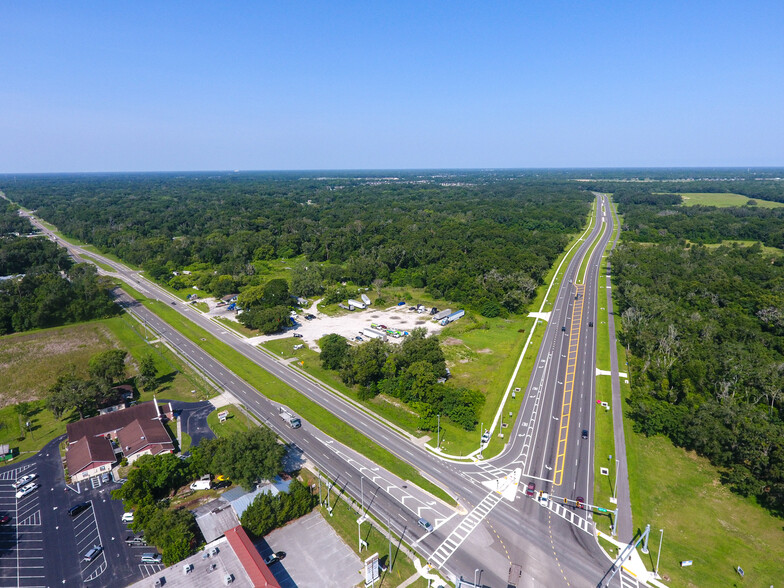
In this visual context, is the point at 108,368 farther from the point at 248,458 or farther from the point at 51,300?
the point at 51,300

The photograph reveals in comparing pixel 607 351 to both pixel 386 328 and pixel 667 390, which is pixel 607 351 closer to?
pixel 667 390

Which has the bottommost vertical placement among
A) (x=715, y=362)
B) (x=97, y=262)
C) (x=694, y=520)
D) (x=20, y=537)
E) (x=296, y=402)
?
(x=20, y=537)

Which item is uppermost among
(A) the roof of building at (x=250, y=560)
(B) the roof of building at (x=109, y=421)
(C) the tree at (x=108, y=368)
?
(C) the tree at (x=108, y=368)

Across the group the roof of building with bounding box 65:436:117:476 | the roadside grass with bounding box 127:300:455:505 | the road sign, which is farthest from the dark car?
the road sign

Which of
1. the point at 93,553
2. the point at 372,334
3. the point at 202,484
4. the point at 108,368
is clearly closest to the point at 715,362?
the point at 372,334

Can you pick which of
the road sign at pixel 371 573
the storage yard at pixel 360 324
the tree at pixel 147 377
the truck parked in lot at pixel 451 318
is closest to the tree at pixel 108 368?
the tree at pixel 147 377

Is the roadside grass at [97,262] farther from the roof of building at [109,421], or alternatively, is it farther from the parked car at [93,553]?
the parked car at [93,553]

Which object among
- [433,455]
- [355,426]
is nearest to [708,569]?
[433,455]
